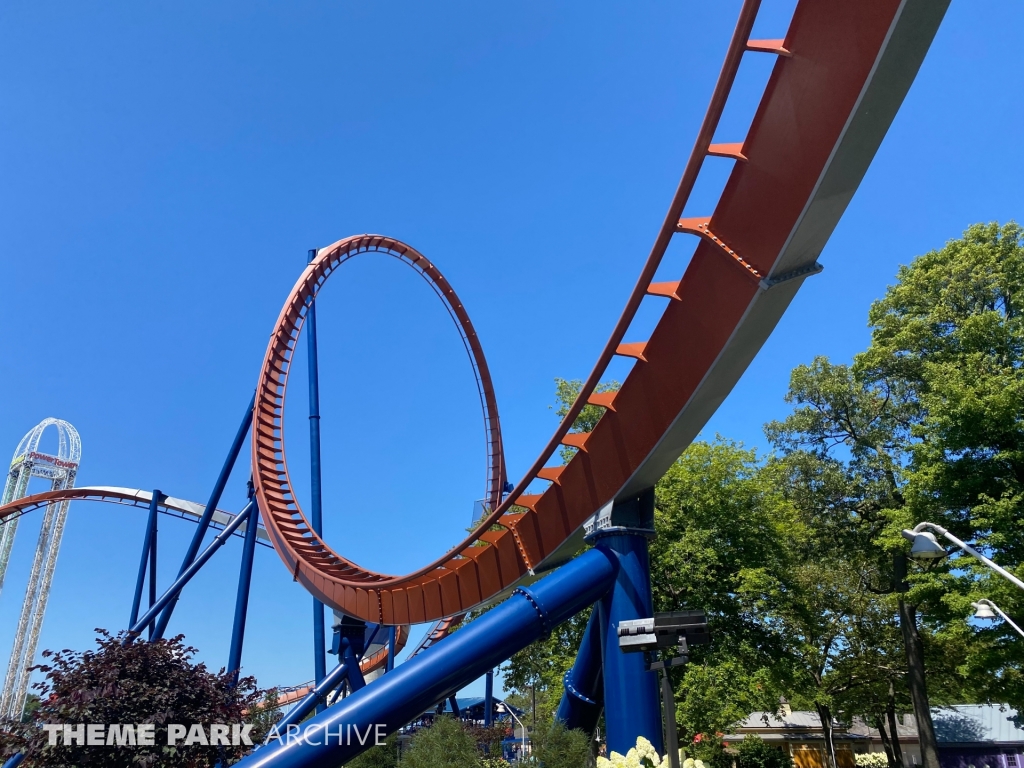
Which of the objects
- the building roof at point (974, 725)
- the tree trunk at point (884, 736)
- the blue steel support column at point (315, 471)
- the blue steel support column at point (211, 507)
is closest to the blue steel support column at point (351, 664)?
the blue steel support column at point (315, 471)

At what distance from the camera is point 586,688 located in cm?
929

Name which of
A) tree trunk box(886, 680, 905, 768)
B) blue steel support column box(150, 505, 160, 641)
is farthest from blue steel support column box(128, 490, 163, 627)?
tree trunk box(886, 680, 905, 768)

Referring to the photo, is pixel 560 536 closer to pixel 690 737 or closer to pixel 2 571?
pixel 690 737

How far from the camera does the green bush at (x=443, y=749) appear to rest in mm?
7277

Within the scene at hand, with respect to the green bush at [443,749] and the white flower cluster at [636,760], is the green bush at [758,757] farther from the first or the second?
the white flower cluster at [636,760]

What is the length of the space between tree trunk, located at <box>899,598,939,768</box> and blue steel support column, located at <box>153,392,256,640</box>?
15.8m

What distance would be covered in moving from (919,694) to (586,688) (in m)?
10.9

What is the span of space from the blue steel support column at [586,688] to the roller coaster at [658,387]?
0.07 feet

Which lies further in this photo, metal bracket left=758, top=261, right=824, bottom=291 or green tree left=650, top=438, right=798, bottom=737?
green tree left=650, top=438, right=798, bottom=737

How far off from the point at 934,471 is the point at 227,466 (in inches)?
632

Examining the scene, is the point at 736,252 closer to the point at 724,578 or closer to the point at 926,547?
the point at 926,547

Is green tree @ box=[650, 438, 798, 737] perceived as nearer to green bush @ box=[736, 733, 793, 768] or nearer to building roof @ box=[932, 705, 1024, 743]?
→ green bush @ box=[736, 733, 793, 768]

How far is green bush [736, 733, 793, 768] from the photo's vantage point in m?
22.3

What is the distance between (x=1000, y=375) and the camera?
13.7m
